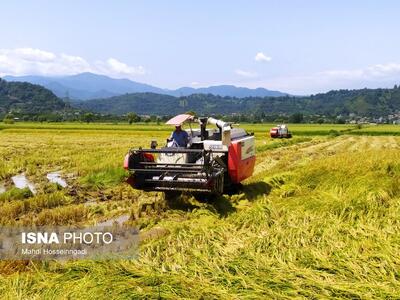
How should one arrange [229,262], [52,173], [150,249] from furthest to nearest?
[52,173] → [150,249] → [229,262]

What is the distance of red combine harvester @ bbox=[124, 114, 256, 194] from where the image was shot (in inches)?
352

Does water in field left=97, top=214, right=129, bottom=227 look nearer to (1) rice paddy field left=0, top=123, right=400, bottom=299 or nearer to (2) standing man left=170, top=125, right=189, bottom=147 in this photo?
(1) rice paddy field left=0, top=123, right=400, bottom=299

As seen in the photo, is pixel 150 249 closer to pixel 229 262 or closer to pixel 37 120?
pixel 229 262

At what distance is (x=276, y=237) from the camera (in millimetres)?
6098

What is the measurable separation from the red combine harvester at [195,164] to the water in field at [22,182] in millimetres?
5300

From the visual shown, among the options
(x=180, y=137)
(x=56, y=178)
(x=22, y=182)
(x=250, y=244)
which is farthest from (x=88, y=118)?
(x=250, y=244)

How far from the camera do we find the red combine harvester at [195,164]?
352 inches

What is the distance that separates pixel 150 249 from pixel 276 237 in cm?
166

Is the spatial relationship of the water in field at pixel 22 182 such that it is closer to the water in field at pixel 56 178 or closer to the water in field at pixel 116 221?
the water in field at pixel 56 178

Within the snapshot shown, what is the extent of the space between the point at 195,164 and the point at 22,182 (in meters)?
8.64

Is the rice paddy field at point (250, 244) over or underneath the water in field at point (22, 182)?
over

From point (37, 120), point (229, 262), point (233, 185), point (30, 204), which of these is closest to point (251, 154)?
point (233, 185)

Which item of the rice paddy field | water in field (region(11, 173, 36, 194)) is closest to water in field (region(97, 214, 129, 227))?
the rice paddy field

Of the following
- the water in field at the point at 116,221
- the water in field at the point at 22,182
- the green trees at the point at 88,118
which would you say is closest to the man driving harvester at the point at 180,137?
the water in field at the point at 116,221
